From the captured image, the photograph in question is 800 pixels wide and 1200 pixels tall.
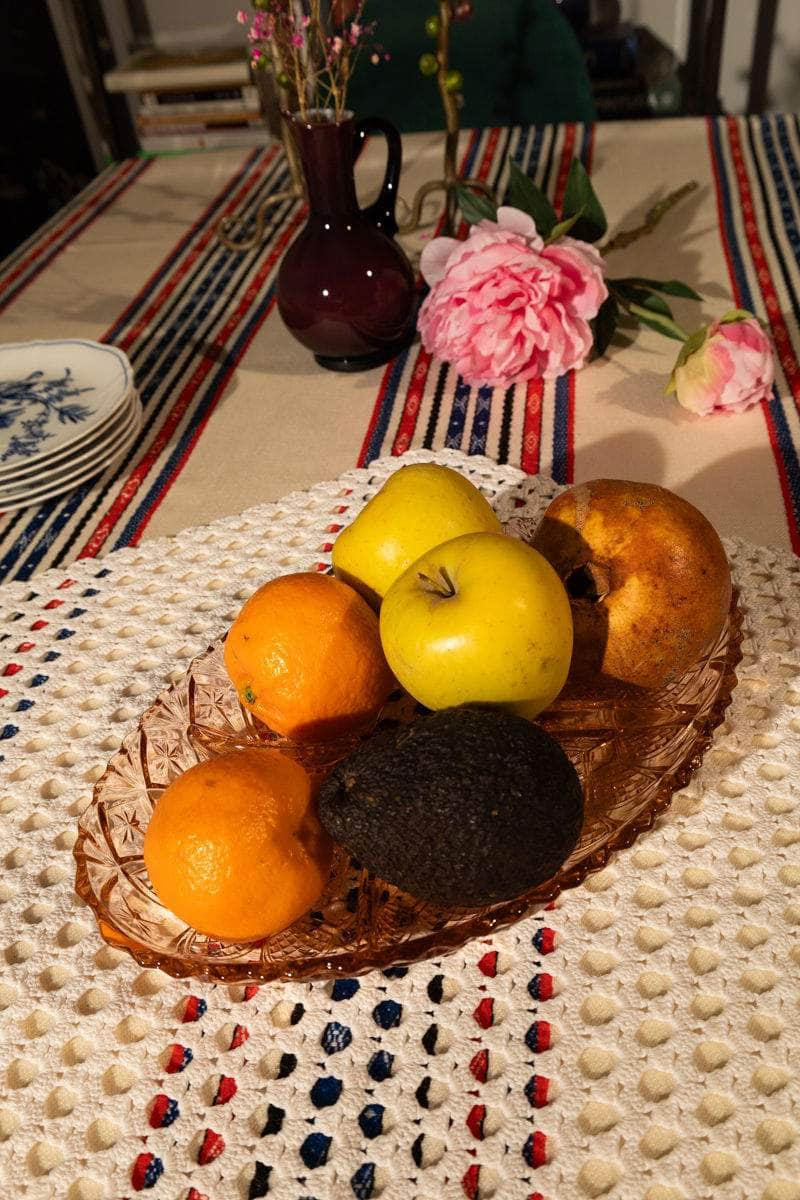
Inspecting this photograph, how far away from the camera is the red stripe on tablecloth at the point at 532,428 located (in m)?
0.77

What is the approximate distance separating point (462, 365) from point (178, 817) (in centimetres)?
55

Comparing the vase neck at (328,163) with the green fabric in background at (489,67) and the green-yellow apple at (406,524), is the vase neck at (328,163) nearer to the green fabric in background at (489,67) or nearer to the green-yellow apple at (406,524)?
the green-yellow apple at (406,524)

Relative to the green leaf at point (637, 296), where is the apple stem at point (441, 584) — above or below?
above

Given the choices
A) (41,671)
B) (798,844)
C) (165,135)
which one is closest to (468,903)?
(798,844)

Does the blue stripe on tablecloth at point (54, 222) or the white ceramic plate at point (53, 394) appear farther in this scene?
the blue stripe on tablecloth at point (54, 222)

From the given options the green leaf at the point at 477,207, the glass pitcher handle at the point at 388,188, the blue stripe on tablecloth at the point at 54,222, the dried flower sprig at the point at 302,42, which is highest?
the dried flower sprig at the point at 302,42

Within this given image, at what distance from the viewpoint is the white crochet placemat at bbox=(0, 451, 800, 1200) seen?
0.37 m

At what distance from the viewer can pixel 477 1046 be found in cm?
41

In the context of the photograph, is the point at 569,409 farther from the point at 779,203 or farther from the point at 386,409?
the point at 779,203

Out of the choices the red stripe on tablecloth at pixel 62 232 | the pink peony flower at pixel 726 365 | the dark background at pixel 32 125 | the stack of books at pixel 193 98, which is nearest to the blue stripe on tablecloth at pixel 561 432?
the pink peony flower at pixel 726 365

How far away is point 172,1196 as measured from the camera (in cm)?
38

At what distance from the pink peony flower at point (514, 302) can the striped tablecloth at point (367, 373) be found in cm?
5

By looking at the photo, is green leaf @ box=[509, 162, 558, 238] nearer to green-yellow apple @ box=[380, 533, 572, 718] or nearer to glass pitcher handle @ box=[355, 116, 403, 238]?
glass pitcher handle @ box=[355, 116, 403, 238]

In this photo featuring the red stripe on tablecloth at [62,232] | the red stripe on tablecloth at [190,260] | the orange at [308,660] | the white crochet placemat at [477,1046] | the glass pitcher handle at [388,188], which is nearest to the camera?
the white crochet placemat at [477,1046]
